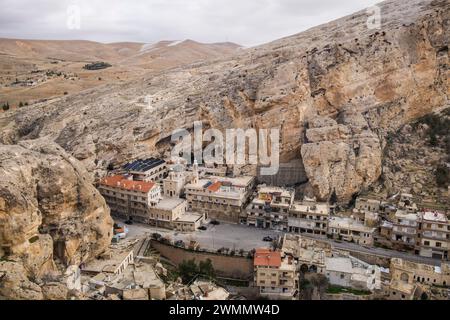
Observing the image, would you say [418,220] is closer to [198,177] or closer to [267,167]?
[267,167]

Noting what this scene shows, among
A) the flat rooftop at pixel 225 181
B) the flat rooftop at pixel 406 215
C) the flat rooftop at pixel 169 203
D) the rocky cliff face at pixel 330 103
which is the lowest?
the flat rooftop at pixel 169 203

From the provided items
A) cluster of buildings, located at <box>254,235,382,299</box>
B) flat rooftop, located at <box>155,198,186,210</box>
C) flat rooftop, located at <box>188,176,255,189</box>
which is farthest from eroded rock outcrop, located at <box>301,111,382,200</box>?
flat rooftop, located at <box>155,198,186,210</box>

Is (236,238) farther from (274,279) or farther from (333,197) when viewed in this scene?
(333,197)

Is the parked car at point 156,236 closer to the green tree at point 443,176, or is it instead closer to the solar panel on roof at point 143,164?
A: the solar panel on roof at point 143,164

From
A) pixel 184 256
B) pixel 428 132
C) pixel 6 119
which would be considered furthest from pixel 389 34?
pixel 6 119

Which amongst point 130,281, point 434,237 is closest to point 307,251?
point 434,237

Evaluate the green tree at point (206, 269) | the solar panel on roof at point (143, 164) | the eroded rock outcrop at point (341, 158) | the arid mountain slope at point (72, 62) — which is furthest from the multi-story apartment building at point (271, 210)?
the arid mountain slope at point (72, 62)

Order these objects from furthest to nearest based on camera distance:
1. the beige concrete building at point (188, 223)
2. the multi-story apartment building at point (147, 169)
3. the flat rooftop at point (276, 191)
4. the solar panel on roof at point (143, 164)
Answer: the solar panel on roof at point (143, 164), the multi-story apartment building at point (147, 169), the flat rooftop at point (276, 191), the beige concrete building at point (188, 223)

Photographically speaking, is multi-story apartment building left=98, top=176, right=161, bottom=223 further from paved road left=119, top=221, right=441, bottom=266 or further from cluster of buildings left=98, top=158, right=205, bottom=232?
paved road left=119, top=221, right=441, bottom=266
